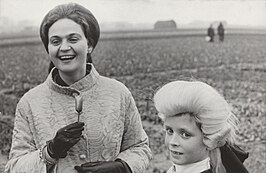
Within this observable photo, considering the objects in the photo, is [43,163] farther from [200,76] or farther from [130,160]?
[200,76]

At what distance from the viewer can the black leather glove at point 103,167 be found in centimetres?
216

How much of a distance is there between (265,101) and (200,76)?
0.65 m

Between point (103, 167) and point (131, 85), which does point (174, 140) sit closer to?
point (103, 167)

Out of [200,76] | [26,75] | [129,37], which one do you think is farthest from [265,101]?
[26,75]

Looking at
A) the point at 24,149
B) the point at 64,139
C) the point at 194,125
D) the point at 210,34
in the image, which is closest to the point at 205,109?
the point at 194,125

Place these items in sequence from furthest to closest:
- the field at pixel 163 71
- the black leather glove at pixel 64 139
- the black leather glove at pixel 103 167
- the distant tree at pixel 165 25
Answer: the distant tree at pixel 165 25 < the field at pixel 163 71 < the black leather glove at pixel 103 167 < the black leather glove at pixel 64 139

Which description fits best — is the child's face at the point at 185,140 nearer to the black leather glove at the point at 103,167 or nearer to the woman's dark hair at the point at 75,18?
the black leather glove at the point at 103,167

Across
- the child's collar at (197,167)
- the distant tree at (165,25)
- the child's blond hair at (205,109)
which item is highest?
the distant tree at (165,25)

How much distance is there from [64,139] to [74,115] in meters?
0.20

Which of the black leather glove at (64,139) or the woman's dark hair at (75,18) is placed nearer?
the black leather glove at (64,139)

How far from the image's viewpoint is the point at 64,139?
6.72ft

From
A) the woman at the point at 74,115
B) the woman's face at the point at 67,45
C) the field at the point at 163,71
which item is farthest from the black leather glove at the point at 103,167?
the field at the point at 163,71

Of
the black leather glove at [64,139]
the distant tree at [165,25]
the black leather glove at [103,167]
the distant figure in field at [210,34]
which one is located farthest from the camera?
the distant figure in field at [210,34]

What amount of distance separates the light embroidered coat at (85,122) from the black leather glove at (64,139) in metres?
0.08
